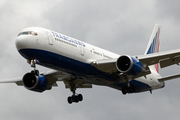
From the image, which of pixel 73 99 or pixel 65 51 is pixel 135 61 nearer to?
pixel 65 51

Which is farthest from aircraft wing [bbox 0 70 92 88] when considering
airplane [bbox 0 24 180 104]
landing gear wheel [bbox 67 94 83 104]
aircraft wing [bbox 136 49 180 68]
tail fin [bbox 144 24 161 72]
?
tail fin [bbox 144 24 161 72]

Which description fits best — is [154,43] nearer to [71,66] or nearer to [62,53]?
[71,66]

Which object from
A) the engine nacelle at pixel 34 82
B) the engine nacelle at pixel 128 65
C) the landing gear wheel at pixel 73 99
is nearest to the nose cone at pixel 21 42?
the engine nacelle at pixel 34 82

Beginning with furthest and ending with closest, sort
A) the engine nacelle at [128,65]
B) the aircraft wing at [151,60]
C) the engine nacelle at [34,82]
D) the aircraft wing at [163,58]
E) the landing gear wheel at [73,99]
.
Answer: the landing gear wheel at [73,99] → the engine nacelle at [34,82] → the aircraft wing at [151,60] → the aircraft wing at [163,58] → the engine nacelle at [128,65]

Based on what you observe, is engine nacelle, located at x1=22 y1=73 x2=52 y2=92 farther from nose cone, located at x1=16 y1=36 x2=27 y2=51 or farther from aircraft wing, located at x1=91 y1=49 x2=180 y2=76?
nose cone, located at x1=16 y1=36 x2=27 y2=51

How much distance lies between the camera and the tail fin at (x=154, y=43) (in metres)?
47.2

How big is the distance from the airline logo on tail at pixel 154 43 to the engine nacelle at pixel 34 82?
1615 cm

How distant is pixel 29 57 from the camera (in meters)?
30.1

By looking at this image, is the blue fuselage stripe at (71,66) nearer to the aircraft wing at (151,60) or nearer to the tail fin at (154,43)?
the aircraft wing at (151,60)

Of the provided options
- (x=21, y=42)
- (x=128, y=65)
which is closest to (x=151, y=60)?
(x=128, y=65)

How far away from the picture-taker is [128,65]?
3250 centimetres

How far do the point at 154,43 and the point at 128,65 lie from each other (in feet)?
58.5

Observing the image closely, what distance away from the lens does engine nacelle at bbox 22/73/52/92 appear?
3775 centimetres

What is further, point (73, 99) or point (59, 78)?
point (73, 99)
